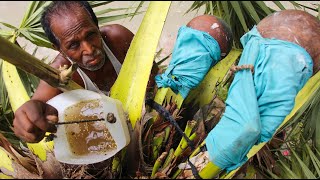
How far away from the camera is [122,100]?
118 cm

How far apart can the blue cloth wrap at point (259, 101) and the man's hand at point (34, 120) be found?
0.38 m

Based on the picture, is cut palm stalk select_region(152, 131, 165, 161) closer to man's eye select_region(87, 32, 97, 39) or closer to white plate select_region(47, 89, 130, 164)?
white plate select_region(47, 89, 130, 164)

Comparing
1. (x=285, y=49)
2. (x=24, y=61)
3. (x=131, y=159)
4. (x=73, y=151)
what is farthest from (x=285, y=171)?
(x=24, y=61)

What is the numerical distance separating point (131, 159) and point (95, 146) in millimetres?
160

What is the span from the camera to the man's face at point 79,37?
1.14 meters

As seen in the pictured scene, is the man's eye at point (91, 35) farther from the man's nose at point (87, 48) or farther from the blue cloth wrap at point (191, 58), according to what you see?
the blue cloth wrap at point (191, 58)

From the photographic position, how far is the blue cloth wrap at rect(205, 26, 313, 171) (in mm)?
956

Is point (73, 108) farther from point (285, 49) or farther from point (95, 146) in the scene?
point (285, 49)

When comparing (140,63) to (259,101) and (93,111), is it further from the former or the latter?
(259,101)

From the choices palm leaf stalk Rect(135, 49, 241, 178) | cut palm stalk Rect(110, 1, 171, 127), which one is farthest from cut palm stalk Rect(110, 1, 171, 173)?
palm leaf stalk Rect(135, 49, 241, 178)

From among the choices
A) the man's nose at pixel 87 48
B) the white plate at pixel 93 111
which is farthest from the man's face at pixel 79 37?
the white plate at pixel 93 111

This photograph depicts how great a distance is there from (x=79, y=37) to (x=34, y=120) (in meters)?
0.30

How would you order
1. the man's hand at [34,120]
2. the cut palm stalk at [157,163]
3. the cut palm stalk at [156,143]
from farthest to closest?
the cut palm stalk at [156,143]
the cut palm stalk at [157,163]
the man's hand at [34,120]

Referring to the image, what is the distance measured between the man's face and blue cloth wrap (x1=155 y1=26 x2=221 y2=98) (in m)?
0.21
